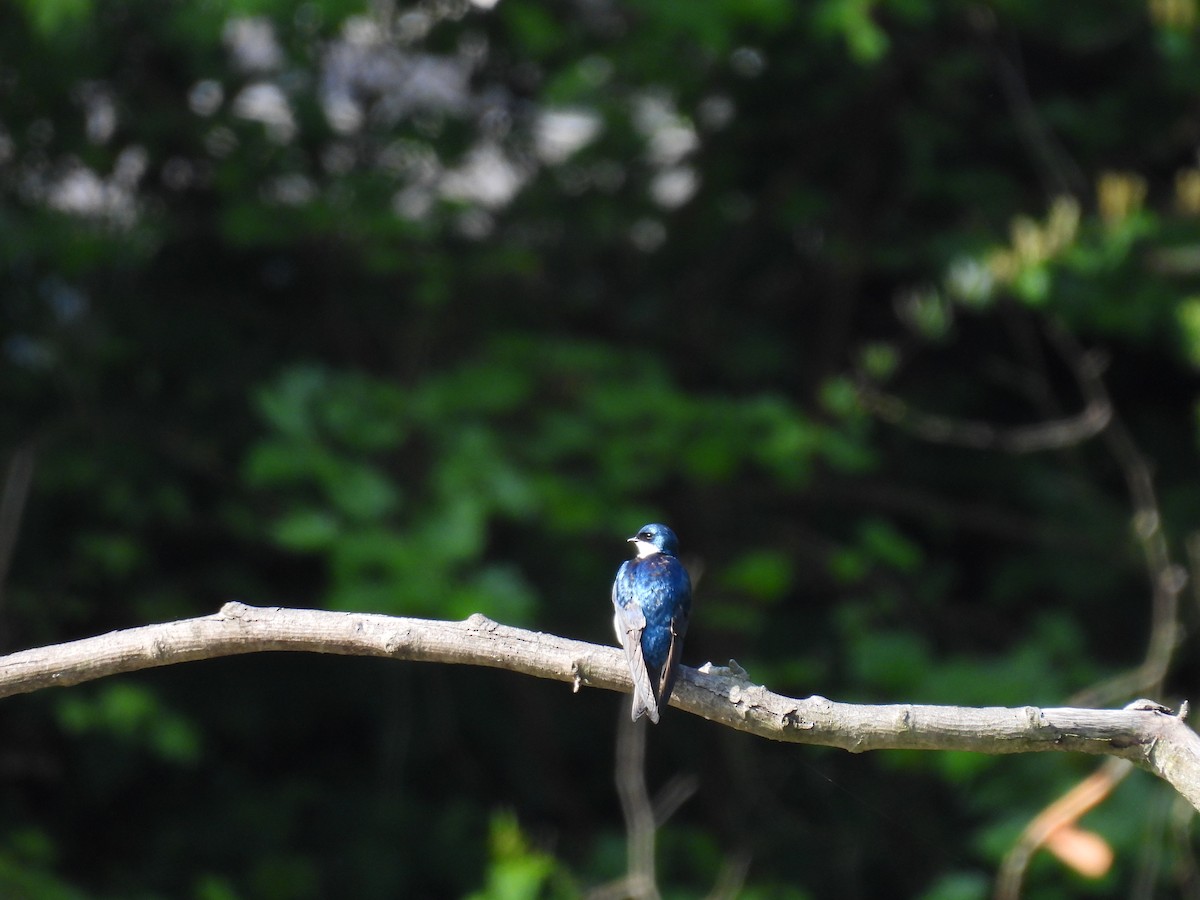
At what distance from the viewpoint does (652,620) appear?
2.96 meters

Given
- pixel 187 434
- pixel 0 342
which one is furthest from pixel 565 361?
pixel 0 342

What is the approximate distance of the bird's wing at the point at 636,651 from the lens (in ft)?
7.72

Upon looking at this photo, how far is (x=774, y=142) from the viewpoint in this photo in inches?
250

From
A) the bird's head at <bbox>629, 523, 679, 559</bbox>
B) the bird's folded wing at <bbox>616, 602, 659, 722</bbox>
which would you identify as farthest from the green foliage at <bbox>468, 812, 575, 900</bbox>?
the bird's folded wing at <bbox>616, 602, 659, 722</bbox>

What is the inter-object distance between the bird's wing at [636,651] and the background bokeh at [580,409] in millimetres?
1639

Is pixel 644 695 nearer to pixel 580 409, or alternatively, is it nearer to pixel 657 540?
pixel 657 540

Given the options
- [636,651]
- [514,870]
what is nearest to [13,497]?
[514,870]

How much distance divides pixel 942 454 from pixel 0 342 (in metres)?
4.29

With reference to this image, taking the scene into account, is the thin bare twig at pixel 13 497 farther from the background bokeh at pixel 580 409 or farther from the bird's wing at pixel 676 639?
the bird's wing at pixel 676 639

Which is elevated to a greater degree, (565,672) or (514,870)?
(514,870)

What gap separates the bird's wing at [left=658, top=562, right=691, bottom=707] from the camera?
2471 mm

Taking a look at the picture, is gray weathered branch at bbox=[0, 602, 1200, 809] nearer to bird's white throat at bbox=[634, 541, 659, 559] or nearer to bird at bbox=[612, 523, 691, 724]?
bird at bbox=[612, 523, 691, 724]

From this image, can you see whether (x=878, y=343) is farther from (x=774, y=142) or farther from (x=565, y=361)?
(x=565, y=361)

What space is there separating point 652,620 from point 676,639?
0.17 meters
